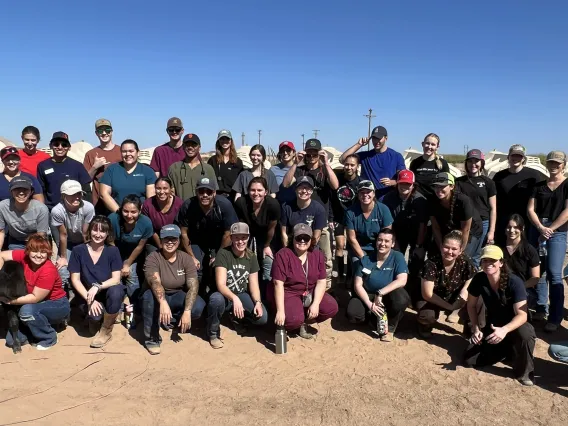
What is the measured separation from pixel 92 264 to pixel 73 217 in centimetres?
66

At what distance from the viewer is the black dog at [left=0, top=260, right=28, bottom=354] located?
4.96 metres

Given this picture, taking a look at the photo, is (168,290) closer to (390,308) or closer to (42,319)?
(42,319)

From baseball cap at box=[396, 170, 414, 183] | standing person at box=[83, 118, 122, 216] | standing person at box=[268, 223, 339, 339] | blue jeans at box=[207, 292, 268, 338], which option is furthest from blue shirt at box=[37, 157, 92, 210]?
baseball cap at box=[396, 170, 414, 183]

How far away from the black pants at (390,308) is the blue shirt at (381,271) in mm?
136

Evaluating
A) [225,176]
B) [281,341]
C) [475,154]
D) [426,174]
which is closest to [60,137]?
[225,176]

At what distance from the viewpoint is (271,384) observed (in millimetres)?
4566

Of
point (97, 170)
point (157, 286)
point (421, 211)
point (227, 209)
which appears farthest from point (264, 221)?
point (97, 170)

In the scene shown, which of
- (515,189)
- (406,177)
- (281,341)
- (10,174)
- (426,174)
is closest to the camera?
(281,341)

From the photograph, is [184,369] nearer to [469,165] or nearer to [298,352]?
[298,352]

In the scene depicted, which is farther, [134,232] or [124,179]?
[124,179]

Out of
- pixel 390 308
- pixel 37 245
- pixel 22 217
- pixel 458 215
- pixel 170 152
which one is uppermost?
pixel 170 152

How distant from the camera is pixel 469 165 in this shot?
20.3ft

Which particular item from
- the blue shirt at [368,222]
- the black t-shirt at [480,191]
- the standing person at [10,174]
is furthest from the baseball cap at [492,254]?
the standing person at [10,174]

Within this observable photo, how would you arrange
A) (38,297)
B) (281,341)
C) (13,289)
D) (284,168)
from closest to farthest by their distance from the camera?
(13,289) → (38,297) → (281,341) → (284,168)
